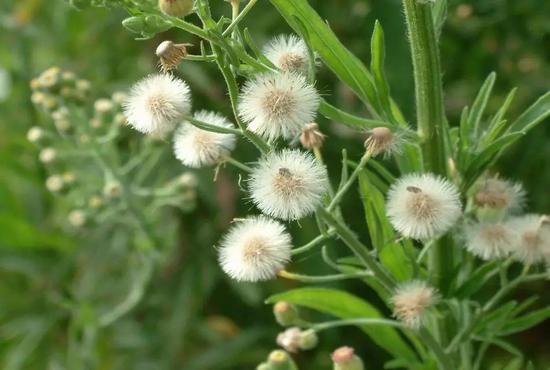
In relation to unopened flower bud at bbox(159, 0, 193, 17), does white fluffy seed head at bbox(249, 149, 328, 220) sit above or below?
below

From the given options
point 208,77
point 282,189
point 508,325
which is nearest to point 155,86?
point 282,189

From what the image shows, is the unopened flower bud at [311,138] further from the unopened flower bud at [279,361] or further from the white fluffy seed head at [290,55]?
the unopened flower bud at [279,361]

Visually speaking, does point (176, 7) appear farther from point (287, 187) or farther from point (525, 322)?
point (525, 322)

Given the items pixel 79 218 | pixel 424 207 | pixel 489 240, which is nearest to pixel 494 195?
pixel 489 240

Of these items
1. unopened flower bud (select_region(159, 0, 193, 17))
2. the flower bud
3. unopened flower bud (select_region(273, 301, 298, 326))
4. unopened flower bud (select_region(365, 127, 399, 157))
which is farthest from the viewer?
the flower bud

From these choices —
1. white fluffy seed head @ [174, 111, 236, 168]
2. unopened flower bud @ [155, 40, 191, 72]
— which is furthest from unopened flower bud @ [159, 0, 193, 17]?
white fluffy seed head @ [174, 111, 236, 168]

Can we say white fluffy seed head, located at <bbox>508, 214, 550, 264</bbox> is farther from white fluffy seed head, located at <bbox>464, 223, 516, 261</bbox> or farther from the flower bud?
the flower bud
